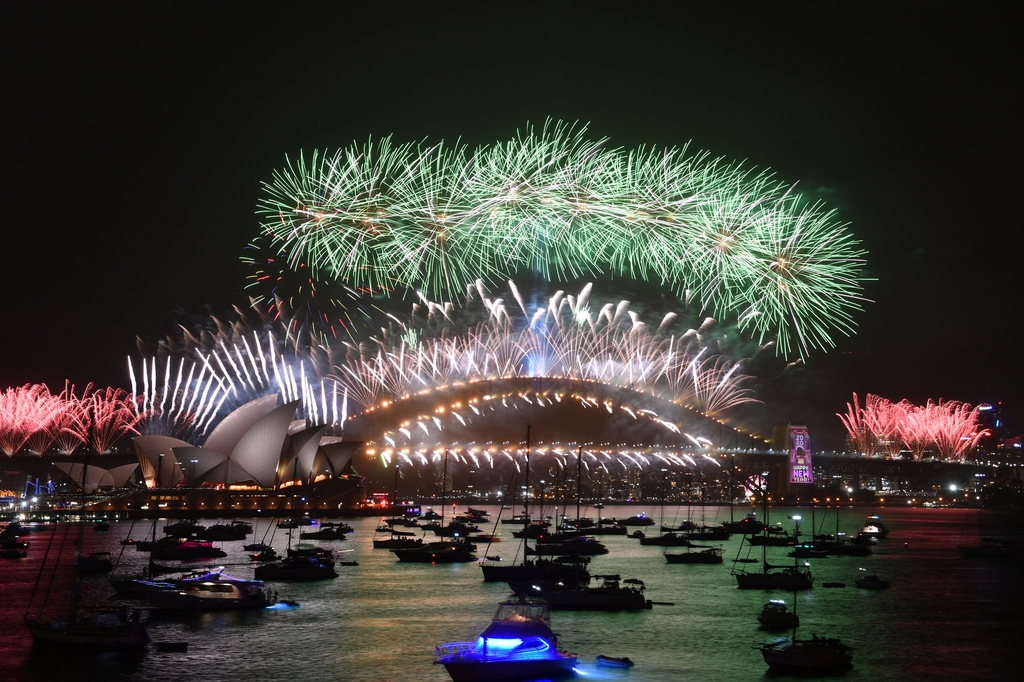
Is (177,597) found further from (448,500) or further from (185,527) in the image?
(448,500)

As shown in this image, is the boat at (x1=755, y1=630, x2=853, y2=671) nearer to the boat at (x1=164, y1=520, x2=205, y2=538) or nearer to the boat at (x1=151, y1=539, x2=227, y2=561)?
the boat at (x1=151, y1=539, x2=227, y2=561)

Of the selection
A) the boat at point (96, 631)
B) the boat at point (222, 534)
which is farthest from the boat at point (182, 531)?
the boat at point (96, 631)

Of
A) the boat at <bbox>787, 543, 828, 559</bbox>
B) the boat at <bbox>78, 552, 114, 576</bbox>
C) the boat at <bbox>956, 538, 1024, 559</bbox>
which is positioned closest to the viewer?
the boat at <bbox>78, 552, 114, 576</bbox>

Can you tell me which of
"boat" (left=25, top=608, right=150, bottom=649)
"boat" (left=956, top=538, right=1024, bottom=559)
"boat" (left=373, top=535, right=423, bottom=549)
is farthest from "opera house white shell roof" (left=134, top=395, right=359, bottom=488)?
"boat" (left=25, top=608, right=150, bottom=649)

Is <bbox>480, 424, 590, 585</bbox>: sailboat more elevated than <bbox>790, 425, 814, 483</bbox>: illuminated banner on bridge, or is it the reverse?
<bbox>790, 425, 814, 483</bbox>: illuminated banner on bridge

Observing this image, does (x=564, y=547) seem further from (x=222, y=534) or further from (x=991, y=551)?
(x=991, y=551)

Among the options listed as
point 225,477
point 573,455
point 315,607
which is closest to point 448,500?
point 573,455
